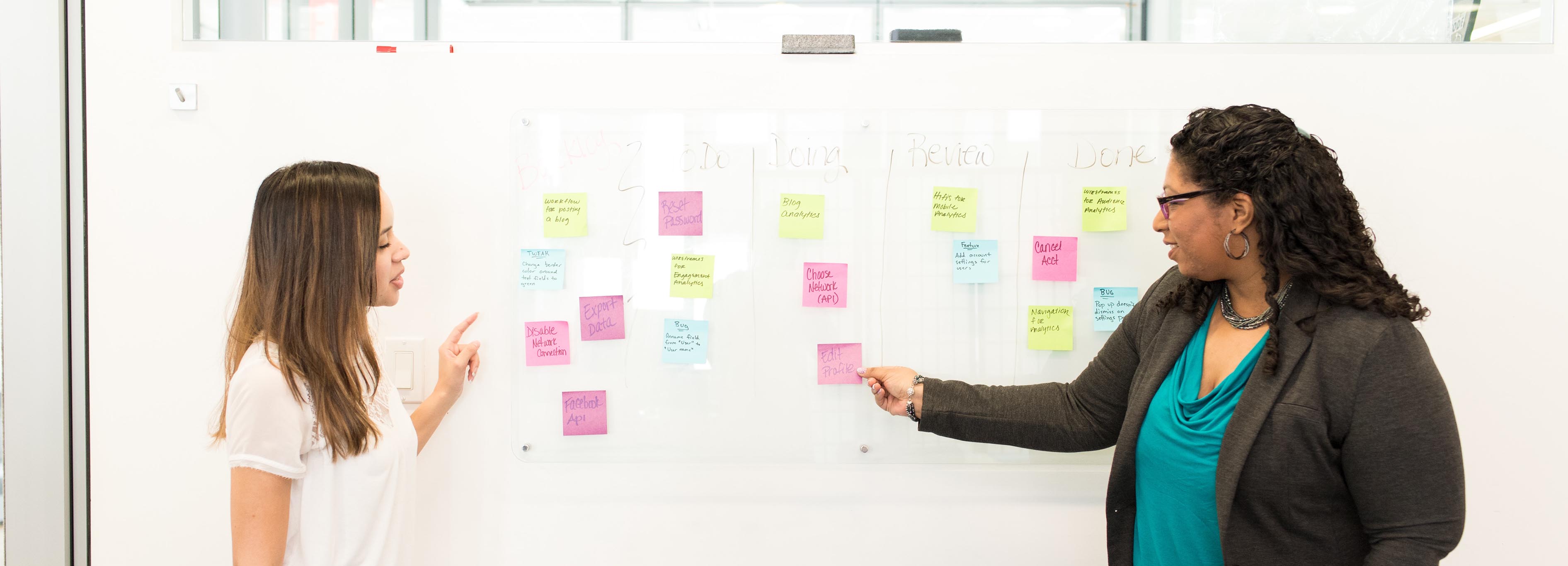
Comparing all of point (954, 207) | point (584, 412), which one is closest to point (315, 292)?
point (584, 412)

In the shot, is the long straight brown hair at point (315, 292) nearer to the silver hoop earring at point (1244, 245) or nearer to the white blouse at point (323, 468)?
the white blouse at point (323, 468)

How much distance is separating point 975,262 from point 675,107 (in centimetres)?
68

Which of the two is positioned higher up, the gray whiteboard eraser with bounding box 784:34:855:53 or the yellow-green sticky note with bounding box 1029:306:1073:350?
the gray whiteboard eraser with bounding box 784:34:855:53

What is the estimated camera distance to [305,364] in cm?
106

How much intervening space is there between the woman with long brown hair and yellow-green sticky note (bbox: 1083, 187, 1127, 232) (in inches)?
50.4

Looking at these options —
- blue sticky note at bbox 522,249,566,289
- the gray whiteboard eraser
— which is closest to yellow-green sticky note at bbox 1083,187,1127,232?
the gray whiteboard eraser

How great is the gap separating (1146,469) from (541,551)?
1.16 metres

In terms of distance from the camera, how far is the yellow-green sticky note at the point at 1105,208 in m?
1.50

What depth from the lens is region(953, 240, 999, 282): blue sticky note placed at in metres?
1.51

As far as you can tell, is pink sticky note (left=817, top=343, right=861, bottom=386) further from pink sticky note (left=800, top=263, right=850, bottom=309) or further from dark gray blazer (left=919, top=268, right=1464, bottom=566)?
dark gray blazer (left=919, top=268, right=1464, bottom=566)

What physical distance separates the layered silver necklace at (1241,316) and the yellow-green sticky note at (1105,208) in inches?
14.4

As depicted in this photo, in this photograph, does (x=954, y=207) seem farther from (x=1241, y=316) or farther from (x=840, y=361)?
(x=1241, y=316)

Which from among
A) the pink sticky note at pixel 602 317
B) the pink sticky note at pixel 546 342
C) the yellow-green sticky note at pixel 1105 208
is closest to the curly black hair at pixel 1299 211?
the yellow-green sticky note at pixel 1105 208

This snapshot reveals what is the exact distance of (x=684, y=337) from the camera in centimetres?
152
